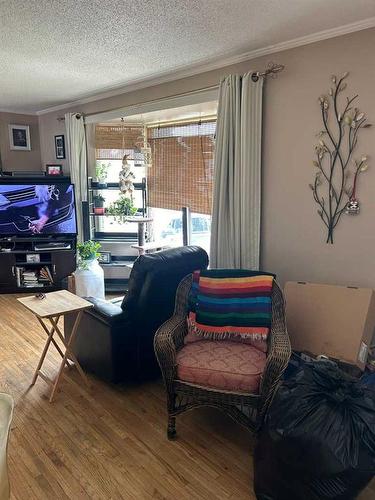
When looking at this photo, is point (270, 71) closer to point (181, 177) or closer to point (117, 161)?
point (181, 177)

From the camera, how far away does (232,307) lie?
7.68 ft

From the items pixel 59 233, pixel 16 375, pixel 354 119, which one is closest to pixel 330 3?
pixel 354 119

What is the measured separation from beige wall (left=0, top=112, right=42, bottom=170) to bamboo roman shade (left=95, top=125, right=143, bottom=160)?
1.30 m

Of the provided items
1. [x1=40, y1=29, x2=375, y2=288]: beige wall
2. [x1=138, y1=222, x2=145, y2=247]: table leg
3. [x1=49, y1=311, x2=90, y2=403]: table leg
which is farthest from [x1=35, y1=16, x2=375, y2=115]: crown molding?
[x1=49, y1=311, x2=90, y2=403]: table leg

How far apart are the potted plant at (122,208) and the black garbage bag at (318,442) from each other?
11.3 ft

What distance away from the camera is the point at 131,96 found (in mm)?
3953

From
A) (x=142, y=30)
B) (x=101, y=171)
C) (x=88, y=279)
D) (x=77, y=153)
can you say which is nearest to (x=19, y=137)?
(x=77, y=153)

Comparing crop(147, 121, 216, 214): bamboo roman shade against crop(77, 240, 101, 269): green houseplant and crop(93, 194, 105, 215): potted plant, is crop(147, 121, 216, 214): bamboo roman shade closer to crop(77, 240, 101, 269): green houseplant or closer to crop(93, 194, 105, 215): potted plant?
crop(93, 194, 105, 215): potted plant

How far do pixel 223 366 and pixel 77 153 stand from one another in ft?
12.2

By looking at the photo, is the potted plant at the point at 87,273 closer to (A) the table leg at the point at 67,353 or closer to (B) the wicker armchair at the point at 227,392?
(A) the table leg at the point at 67,353

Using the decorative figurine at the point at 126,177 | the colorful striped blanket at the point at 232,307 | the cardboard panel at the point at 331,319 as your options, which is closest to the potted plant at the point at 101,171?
the decorative figurine at the point at 126,177

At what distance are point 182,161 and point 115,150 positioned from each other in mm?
1179

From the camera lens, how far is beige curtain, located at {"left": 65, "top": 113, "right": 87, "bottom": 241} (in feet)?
15.4

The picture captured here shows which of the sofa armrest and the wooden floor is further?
the sofa armrest
